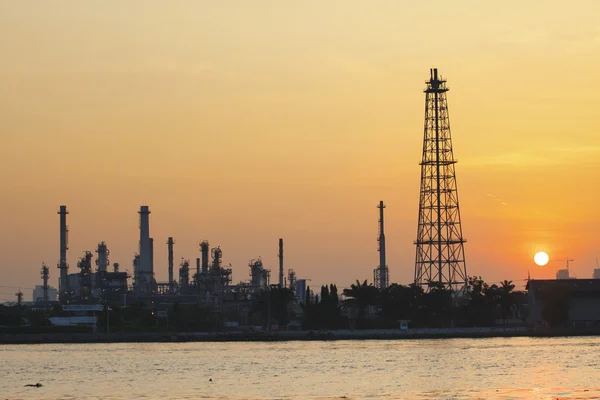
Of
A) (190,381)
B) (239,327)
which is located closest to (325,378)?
(190,381)

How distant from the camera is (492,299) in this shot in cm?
18262

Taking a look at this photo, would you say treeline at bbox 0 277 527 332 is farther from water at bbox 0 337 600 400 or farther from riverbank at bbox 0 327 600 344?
water at bbox 0 337 600 400

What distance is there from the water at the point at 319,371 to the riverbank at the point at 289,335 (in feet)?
51.2

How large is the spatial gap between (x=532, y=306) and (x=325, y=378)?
309 feet

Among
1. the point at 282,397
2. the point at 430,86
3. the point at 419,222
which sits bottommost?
the point at 282,397

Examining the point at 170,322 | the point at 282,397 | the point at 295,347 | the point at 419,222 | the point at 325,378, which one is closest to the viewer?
the point at 282,397

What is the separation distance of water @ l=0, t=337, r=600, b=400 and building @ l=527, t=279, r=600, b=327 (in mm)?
20855

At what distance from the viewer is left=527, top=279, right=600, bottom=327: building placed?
172500mm

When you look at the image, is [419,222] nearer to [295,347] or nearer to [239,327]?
[295,347]

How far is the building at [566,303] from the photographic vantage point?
566 feet

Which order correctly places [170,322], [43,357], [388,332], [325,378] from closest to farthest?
1. [325,378]
2. [43,357]
3. [388,332]
4. [170,322]

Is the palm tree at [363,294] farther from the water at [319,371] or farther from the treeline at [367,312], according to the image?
the water at [319,371]

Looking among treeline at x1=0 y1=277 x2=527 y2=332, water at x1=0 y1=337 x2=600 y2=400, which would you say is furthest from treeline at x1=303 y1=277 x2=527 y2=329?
water at x1=0 y1=337 x2=600 y2=400

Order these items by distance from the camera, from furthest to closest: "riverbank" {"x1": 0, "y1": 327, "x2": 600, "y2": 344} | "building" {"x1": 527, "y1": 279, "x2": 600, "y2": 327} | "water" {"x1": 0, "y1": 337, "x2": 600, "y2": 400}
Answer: "building" {"x1": 527, "y1": 279, "x2": 600, "y2": 327} → "riverbank" {"x1": 0, "y1": 327, "x2": 600, "y2": 344} → "water" {"x1": 0, "y1": 337, "x2": 600, "y2": 400}
